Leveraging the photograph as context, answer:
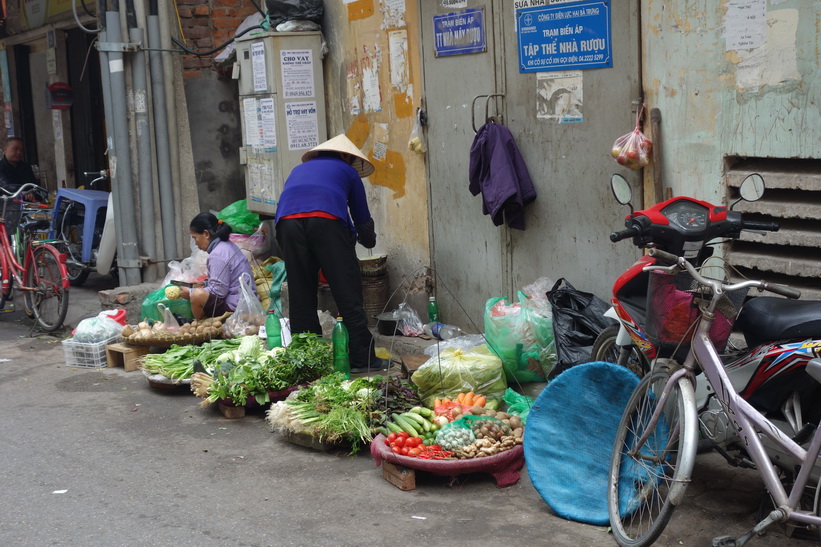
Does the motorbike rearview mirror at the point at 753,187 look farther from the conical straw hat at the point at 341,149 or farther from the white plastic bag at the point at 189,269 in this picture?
the white plastic bag at the point at 189,269

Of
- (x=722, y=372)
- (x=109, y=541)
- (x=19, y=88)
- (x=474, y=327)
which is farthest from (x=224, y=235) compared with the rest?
(x=19, y=88)

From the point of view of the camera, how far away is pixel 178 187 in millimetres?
9320

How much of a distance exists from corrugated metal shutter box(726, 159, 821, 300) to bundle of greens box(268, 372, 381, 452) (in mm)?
2323

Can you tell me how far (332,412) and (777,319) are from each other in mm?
2689

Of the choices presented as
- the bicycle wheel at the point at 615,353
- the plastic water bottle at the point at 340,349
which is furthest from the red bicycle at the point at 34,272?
the bicycle wheel at the point at 615,353

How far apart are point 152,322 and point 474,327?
2779 millimetres

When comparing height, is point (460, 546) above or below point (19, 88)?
below

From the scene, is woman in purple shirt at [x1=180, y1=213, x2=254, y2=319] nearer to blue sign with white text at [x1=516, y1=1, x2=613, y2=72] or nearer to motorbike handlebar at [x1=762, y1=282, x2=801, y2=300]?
blue sign with white text at [x1=516, y1=1, x2=613, y2=72]

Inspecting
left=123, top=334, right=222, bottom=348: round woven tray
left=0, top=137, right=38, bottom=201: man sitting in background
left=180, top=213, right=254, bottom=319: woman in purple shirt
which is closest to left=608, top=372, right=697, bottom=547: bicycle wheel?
left=123, top=334, right=222, bottom=348: round woven tray

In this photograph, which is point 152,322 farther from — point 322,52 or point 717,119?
point 717,119

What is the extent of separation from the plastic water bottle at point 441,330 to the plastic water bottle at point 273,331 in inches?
49.8

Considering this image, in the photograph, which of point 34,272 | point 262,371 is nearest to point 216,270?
point 262,371

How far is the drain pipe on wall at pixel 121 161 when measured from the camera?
8711 mm

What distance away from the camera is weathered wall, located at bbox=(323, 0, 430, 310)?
26.1 feet
